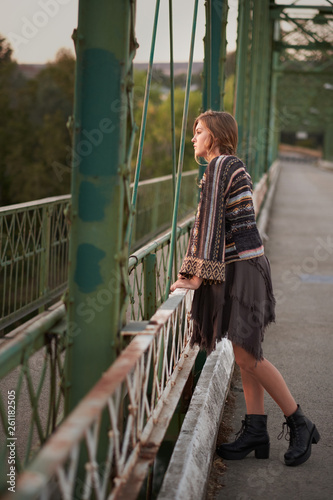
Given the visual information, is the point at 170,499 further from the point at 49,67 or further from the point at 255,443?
the point at 49,67

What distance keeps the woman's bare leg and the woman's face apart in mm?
1010

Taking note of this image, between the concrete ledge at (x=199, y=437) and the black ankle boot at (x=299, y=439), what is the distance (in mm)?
428

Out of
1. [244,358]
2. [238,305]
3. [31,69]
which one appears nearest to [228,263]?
[238,305]

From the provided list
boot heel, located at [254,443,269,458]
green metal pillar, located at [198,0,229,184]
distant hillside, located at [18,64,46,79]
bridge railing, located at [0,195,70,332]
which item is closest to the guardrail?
boot heel, located at [254,443,269,458]

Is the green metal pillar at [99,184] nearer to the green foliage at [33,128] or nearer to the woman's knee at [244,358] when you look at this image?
the woman's knee at [244,358]

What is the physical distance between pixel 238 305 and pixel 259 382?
0.53 m

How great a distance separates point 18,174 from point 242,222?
58.6 metres

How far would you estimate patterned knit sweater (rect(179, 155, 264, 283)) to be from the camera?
11.8 ft

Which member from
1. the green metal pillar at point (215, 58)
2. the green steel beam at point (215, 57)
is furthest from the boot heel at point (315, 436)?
the green steel beam at point (215, 57)

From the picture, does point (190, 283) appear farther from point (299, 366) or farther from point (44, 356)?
point (299, 366)

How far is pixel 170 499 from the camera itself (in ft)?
10.0

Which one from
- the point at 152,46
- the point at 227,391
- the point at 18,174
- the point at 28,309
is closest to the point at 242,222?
the point at 152,46

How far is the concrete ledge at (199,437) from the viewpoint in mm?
3256

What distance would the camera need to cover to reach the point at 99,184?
9.86 feet
